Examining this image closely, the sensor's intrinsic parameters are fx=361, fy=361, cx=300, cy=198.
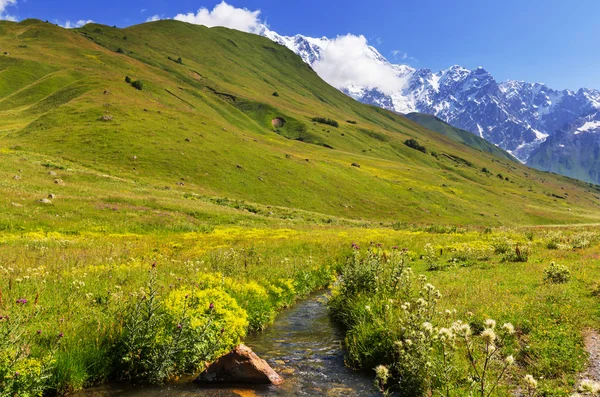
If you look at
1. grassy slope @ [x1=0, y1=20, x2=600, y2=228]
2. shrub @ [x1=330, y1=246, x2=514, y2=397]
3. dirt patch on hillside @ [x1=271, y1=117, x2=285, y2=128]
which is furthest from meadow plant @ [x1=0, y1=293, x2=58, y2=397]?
dirt patch on hillside @ [x1=271, y1=117, x2=285, y2=128]

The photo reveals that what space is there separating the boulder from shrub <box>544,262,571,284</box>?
41.2ft

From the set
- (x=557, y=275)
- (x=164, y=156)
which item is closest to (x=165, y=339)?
(x=557, y=275)

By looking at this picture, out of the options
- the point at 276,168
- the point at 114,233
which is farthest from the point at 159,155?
the point at 114,233

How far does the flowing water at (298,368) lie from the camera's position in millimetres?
8570

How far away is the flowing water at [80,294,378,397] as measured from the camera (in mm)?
8570

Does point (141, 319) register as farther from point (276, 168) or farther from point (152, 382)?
point (276, 168)

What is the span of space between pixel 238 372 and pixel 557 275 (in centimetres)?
1373

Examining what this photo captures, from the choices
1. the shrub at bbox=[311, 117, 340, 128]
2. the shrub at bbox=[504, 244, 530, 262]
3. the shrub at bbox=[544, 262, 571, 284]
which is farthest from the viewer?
the shrub at bbox=[311, 117, 340, 128]

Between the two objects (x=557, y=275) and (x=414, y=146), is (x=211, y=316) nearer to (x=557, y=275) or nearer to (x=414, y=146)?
(x=557, y=275)

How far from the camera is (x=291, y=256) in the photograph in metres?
24.0

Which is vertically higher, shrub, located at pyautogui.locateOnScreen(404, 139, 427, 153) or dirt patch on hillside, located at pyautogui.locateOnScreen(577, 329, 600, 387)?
shrub, located at pyautogui.locateOnScreen(404, 139, 427, 153)

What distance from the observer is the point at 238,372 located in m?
9.11

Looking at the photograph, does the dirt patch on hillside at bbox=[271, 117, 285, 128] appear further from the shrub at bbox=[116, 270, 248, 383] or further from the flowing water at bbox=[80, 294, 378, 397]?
the shrub at bbox=[116, 270, 248, 383]

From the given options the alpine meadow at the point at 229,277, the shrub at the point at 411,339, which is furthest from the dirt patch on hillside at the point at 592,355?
the shrub at the point at 411,339
